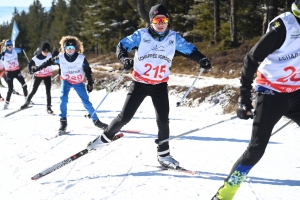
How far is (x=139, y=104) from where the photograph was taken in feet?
15.6

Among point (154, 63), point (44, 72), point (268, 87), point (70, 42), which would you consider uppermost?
point (70, 42)

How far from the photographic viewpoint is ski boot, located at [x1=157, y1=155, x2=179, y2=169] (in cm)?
472

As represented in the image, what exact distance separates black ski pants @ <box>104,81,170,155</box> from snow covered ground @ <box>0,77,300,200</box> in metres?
0.60

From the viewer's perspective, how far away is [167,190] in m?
A: 3.95

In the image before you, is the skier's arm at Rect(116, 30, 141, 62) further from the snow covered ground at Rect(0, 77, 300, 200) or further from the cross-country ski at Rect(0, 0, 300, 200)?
the snow covered ground at Rect(0, 77, 300, 200)

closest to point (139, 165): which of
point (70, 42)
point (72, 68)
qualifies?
point (72, 68)

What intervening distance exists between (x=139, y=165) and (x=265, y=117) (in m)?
2.35

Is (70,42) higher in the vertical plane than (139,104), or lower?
higher

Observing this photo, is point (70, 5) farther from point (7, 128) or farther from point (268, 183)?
point (268, 183)

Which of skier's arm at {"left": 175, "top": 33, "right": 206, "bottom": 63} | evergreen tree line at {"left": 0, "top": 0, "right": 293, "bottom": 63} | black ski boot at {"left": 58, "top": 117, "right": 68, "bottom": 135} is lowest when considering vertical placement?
black ski boot at {"left": 58, "top": 117, "right": 68, "bottom": 135}

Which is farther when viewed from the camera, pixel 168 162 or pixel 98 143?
pixel 98 143

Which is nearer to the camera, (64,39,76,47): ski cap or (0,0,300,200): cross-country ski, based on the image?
(0,0,300,200): cross-country ski

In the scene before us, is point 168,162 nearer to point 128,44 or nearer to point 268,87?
point 128,44

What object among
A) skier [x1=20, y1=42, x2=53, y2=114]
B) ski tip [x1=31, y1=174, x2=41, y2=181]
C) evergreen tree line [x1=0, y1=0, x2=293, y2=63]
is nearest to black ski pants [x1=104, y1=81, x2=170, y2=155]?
ski tip [x1=31, y1=174, x2=41, y2=181]
